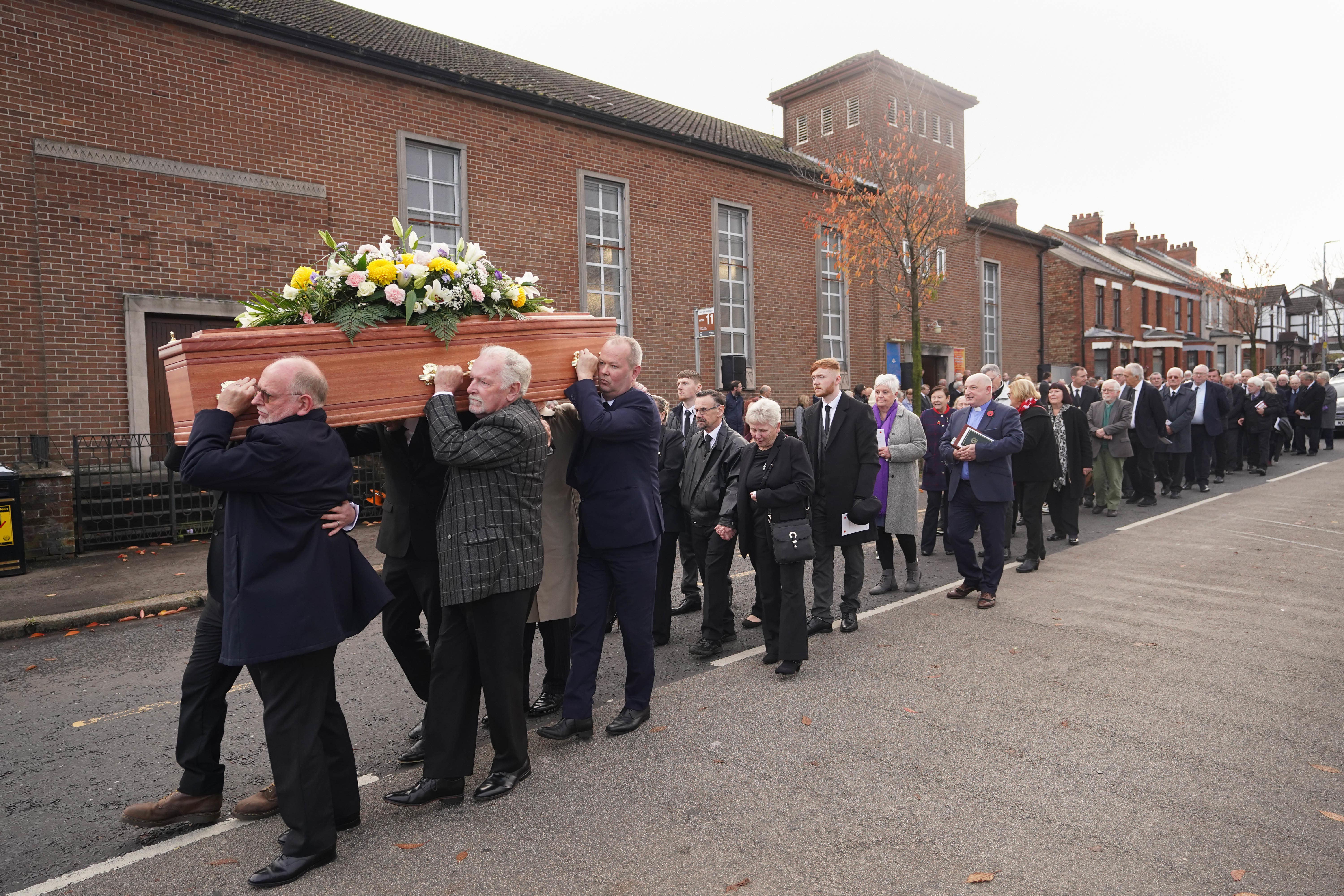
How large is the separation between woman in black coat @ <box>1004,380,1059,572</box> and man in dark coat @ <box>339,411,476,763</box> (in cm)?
632

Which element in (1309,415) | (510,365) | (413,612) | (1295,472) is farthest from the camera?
(1309,415)

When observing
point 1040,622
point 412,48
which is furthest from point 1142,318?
point 1040,622

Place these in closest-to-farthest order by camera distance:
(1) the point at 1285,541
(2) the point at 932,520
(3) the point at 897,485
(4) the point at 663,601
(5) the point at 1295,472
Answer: (4) the point at 663,601 → (3) the point at 897,485 → (2) the point at 932,520 → (1) the point at 1285,541 → (5) the point at 1295,472

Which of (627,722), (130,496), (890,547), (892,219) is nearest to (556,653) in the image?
(627,722)

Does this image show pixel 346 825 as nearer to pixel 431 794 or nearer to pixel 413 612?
pixel 431 794

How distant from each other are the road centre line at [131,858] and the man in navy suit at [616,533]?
1.23 m

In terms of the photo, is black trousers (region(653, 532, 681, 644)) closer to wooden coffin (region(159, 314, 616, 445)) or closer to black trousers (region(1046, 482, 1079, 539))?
wooden coffin (region(159, 314, 616, 445))

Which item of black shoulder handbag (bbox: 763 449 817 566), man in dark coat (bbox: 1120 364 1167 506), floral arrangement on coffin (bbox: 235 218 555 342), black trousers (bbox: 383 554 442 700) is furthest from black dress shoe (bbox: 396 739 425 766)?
man in dark coat (bbox: 1120 364 1167 506)

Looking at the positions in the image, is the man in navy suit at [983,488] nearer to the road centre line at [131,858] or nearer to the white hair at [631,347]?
the white hair at [631,347]

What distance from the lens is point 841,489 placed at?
6.42 metres

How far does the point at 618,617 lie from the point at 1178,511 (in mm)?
10769

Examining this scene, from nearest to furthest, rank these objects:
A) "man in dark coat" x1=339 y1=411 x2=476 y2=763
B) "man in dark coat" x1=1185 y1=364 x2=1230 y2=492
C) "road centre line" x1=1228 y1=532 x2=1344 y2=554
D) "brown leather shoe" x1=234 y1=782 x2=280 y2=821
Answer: "brown leather shoe" x1=234 y1=782 x2=280 y2=821
"man in dark coat" x1=339 y1=411 x2=476 y2=763
"road centre line" x1=1228 y1=532 x2=1344 y2=554
"man in dark coat" x1=1185 y1=364 x2=1230 y2=492

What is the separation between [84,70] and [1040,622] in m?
13.2

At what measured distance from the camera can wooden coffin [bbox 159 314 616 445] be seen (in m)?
3.45
